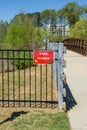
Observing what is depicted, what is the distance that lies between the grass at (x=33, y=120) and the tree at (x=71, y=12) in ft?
245

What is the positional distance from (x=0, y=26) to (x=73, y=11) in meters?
25.1

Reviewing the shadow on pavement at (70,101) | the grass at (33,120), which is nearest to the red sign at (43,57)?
the grass at (33,120)

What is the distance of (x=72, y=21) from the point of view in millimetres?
83688

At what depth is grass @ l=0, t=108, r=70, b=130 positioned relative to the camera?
689 centimetres

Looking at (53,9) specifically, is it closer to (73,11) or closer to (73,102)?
(73,11)

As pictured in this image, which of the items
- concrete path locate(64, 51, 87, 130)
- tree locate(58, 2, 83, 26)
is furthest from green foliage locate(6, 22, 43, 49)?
tree locate(58, 2, 83, 26)

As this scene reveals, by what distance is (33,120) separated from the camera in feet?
24.1

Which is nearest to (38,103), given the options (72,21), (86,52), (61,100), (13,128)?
(61,100)

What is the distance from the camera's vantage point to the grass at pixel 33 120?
6895 mm

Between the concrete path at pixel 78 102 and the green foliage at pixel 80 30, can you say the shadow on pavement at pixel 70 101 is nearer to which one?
the concrete path at pixel 78 102

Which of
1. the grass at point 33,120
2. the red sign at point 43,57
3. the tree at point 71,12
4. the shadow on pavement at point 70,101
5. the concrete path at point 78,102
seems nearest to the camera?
the grass at point 33,120

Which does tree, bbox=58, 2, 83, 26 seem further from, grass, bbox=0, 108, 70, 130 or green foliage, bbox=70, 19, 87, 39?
grass, bbox=0, 108, 70, 130

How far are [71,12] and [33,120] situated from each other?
78142mm

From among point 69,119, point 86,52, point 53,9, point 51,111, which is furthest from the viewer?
point 53,9
